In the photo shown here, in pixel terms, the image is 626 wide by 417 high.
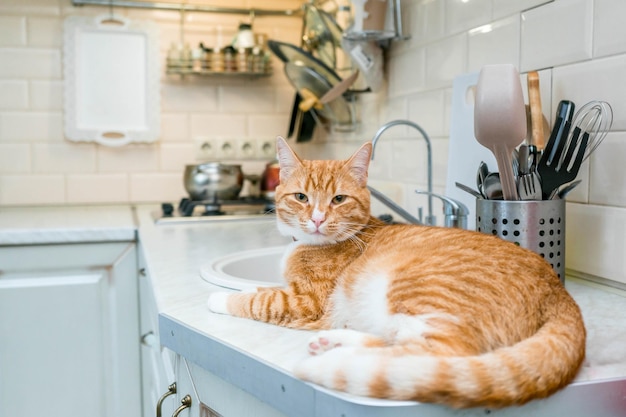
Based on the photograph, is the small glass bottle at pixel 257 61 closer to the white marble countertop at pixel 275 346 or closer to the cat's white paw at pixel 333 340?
the white marble countertop at pixel 275 346

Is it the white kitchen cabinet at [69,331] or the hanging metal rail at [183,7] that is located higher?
the hanging metal rail at [183,7]

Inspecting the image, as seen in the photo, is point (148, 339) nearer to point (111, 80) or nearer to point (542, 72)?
point (542, 72)

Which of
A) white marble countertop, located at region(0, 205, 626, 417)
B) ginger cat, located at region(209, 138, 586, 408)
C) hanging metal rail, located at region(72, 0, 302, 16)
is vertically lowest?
white marble countertop, located at region(0, 205, 626, 417)

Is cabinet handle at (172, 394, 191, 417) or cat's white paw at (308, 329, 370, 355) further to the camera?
cabinet handle at (172, 394, 191, 417)

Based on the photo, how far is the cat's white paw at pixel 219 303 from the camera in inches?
41.2

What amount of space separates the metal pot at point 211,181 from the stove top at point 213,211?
26 millimetres

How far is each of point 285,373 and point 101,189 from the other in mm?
2156

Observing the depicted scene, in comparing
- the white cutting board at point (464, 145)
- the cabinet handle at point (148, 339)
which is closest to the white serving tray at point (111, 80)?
the cabinet handle at point (148, 339)

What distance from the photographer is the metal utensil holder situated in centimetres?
111

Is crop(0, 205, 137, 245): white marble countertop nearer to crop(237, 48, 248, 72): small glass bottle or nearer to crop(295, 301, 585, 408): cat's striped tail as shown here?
crop(237, 48, 248, 72): small glass bottle

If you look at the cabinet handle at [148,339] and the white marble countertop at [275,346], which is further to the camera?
the cabinet handle at [148,339]

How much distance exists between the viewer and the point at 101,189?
271cm

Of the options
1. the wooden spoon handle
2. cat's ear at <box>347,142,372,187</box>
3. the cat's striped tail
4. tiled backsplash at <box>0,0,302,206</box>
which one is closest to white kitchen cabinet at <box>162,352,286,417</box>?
the cat's striped tail

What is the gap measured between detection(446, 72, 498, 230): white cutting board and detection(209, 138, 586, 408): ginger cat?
37cm
